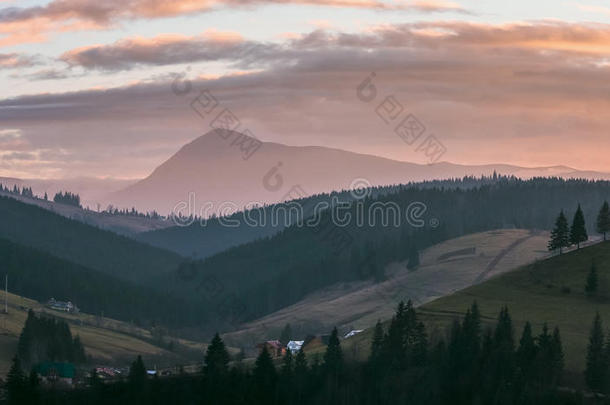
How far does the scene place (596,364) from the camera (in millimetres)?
147000

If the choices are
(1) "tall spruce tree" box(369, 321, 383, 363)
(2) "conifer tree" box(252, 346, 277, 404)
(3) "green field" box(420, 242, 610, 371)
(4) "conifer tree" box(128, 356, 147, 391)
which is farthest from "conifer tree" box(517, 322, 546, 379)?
(4) "conifer tree" box(128, 356, 147, 391)

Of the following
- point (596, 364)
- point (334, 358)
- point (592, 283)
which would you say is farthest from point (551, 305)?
point (334, 358)

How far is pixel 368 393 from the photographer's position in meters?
152

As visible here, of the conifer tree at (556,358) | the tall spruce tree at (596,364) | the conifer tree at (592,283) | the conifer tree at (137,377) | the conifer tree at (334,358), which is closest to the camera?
the tall spruce tree at (596,364)

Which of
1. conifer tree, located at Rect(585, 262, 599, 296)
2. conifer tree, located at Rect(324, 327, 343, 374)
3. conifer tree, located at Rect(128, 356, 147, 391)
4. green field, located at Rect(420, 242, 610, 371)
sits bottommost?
conifer tree, located at Rect(128, 356, 147, 391)

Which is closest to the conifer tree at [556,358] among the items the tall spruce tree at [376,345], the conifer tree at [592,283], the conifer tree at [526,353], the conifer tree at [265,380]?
the conifer tree at [526,353]

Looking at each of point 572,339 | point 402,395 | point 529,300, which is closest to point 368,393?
point 402,395

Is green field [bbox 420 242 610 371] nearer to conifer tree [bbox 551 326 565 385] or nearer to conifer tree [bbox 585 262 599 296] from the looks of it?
conifer tree [bbox 585 262 599 296]

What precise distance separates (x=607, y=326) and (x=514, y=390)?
105 feet

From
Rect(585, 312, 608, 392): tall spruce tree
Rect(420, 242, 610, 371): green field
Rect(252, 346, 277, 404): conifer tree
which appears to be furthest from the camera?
Rect(420, 242, 610, 371): green field

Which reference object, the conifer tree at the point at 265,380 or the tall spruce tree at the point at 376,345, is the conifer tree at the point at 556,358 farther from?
the conifer tree at the point at 265,380

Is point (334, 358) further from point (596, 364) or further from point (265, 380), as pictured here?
point (596, 364)

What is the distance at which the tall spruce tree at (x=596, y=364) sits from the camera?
5738 inches

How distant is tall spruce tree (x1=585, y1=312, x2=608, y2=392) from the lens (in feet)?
478
